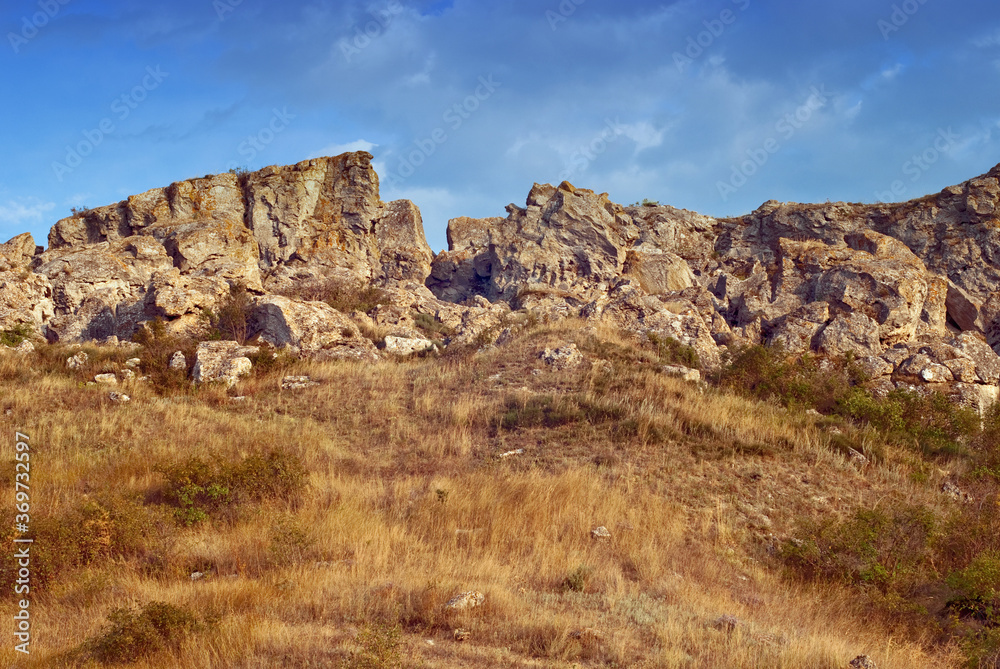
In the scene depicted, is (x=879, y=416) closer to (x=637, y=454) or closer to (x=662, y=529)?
(x=637, y=454)

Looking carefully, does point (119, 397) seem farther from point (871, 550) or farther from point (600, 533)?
point (871, 550)

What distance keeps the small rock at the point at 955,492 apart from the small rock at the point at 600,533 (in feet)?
14.8

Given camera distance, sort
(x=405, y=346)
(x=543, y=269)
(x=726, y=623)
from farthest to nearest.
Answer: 1. (x=543, y=269)
2. (x=405, y=346)
3. (x=726, y=623)

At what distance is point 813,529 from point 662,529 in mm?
1593

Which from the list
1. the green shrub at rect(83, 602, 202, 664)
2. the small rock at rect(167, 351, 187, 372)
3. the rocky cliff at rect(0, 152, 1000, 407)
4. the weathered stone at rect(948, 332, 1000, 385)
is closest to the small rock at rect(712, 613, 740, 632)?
the green shrub at rect(83, 602, 202, 664)

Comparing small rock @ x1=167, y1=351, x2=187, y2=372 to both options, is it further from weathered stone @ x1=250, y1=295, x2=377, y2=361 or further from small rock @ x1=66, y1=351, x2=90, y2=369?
weathered stone @ x1=250, y1=295, x2=377, y2=361

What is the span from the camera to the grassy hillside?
4.08 m

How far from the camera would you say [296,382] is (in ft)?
40.5

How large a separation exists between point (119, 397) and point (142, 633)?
8.17 metres

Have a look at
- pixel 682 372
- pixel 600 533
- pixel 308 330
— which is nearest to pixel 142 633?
pixel 600 533

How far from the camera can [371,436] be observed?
9602 millimetres

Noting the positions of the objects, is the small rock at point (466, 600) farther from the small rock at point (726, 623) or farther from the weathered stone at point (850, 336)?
the weathered stone at point (850, 336)

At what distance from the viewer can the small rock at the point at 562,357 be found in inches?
495

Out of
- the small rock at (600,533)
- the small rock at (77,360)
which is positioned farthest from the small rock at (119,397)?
the small rock at (600,533)
